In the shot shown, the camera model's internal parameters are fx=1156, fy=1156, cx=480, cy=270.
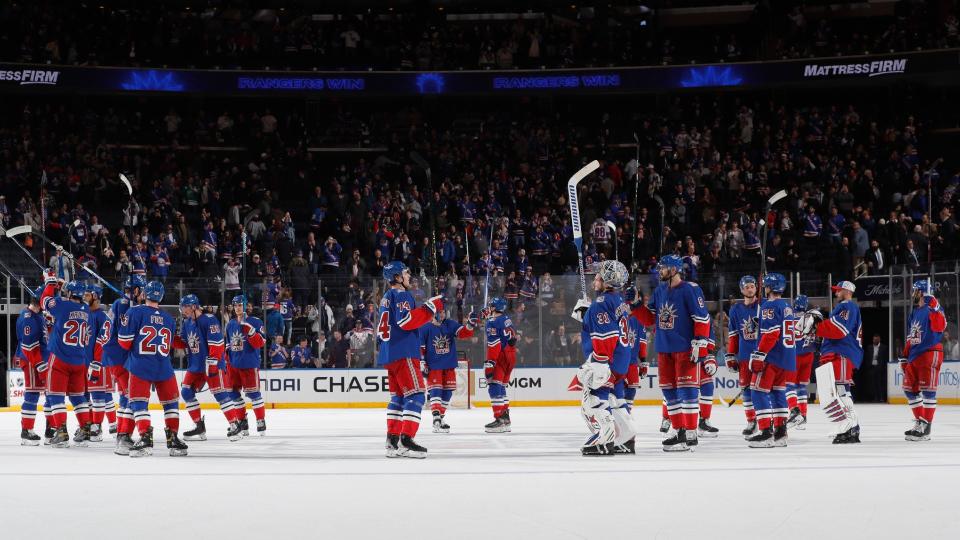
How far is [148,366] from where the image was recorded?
11.0 m

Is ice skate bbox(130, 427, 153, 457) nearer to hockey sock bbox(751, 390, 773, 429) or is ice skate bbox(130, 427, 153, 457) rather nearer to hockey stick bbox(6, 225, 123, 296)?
hockey sock bbox(751, 390, 773, 429)

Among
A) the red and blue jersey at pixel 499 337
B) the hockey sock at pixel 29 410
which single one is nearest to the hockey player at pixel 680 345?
the red and blue jersey at pixel 499 337

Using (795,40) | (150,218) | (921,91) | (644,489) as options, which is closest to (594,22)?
(795,40)

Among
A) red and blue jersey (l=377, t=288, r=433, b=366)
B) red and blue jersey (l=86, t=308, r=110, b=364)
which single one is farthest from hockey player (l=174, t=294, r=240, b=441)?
red and blue jersey (l=377, t=288, r=433, b=366)

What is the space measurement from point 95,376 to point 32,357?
86cm

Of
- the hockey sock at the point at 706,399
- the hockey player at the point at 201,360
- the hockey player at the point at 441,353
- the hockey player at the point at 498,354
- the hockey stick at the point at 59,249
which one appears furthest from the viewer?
the hockey stick at the point at 59,249

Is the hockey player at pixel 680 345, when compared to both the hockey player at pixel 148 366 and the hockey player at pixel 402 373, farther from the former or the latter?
the hockey player at pixel 148 366

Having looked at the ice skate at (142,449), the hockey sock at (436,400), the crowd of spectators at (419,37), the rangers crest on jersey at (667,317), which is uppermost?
the crowd of spectators at (419,37)

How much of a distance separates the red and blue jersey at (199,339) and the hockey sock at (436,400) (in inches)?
116

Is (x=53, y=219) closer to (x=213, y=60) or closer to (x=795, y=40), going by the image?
(x=213, y=60)

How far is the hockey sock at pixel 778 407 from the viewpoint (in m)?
11.6

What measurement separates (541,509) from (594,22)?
2821 cm

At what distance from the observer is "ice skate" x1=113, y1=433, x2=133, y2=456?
1109 cm

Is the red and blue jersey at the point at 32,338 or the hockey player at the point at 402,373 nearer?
the hockey player at the point at 402,373
